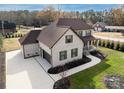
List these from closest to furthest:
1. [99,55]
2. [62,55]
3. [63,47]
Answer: [63,47], [62,55], [99,55]

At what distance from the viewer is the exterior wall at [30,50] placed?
1953 cm

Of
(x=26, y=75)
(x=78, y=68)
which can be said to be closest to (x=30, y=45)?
(x=26, y=75)

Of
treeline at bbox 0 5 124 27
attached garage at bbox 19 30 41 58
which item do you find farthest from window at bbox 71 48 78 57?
treeline at bbox 0 5 124 27

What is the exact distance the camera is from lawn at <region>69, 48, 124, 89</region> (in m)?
12.3

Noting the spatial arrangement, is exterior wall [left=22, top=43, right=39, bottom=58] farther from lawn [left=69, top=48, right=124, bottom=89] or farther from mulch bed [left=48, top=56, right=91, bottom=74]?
lawn [left=69, top=48, right=124, bottom=89]

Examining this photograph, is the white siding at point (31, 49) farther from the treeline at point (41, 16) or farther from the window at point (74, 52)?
the treeline at point (41, 16)

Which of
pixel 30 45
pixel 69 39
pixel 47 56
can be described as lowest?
pixel 47 56

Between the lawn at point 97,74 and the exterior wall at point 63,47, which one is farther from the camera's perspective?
the exterior wall at point 63,47

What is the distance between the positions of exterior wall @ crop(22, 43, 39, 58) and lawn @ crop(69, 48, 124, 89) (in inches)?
339

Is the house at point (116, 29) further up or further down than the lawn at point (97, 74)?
further up

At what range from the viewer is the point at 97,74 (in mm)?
14430

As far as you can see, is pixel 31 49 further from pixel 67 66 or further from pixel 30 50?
pixel 67 66

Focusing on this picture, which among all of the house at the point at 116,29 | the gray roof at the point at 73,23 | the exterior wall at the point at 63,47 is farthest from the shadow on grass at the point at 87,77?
Result: the house at the point at 116,29

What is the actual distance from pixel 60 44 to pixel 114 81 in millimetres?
7143
